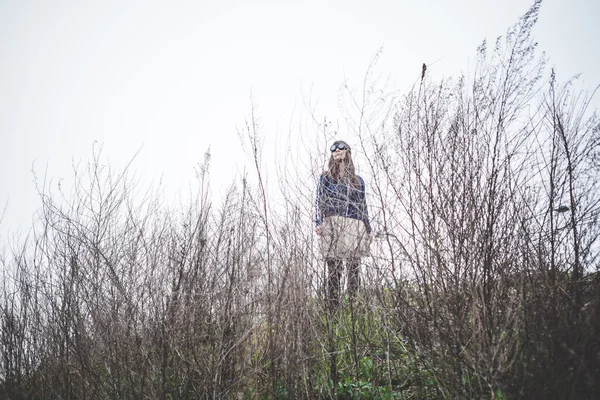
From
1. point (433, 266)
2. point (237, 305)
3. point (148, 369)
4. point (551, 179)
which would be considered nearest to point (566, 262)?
point (551, 179)

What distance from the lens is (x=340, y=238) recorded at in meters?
2.20

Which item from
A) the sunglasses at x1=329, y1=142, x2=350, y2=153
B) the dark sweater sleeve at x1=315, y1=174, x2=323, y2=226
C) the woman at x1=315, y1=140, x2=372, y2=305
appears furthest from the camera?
the sunglasses at x1=329, y1=142, x2=350, y2=153

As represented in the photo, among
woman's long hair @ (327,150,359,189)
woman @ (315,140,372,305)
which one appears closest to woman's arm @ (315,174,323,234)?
woman @ (315,140,372,305)

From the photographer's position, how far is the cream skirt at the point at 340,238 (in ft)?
6.89

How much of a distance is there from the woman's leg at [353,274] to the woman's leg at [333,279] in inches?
3.1

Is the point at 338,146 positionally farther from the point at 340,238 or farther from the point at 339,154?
the point at 340,238

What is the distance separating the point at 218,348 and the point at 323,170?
1379 millimetres

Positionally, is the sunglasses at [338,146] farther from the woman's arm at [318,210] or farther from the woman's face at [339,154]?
the woman's arm at [318,210]

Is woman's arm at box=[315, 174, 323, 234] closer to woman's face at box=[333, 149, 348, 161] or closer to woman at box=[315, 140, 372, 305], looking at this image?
woman at box=[315, 140, 372, 305]

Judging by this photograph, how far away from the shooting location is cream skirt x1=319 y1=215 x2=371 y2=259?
2100 millimetres

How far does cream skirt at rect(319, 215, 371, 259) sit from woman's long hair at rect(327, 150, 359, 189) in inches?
11.2

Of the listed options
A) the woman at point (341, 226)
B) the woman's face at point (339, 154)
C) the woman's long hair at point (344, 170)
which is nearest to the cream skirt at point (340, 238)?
the woman at point (341, 226)

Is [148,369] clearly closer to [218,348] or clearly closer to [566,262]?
[218,348]

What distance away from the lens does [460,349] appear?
140 cm
